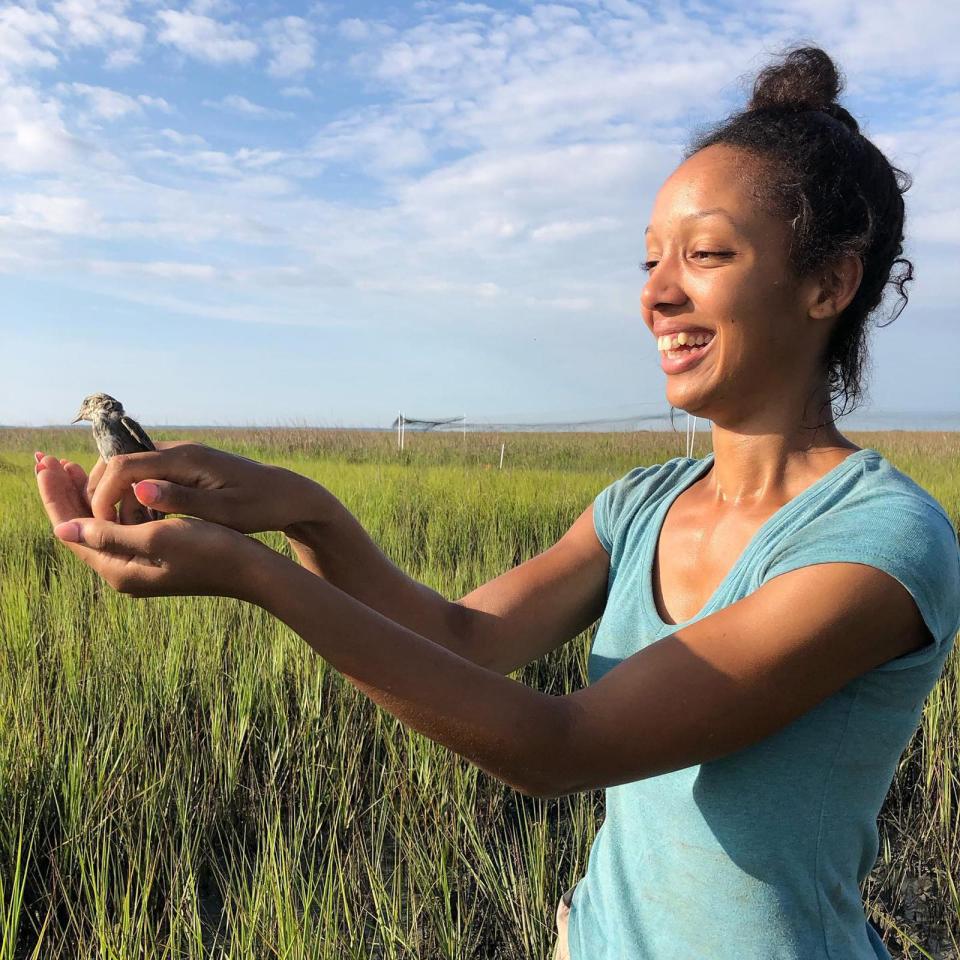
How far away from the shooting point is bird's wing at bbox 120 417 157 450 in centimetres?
113

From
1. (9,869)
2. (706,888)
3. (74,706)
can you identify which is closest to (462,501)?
(74,706)

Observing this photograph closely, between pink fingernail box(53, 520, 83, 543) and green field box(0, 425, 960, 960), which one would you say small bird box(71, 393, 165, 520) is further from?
green field box(0, 425, 960, 960)

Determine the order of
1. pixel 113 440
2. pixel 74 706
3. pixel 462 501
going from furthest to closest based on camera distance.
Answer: pixel 462 501 → pixel 74 706 → pixel 113 440

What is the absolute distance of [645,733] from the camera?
71 centimetres

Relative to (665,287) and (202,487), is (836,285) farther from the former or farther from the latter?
(202,487)

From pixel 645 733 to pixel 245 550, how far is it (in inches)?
15.2

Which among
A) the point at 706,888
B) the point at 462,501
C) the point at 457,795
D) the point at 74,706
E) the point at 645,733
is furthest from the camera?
the point at 462,501

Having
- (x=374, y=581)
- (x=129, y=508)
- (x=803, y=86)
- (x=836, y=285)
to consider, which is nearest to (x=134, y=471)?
(x=129, y=508)

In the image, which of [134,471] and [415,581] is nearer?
[134,471]

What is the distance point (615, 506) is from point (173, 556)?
0.58 m

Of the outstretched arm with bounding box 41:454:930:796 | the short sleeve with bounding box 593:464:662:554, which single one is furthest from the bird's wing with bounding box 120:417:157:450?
the short sleeve with bounding box 593:464:662:554

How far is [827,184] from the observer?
95 centimetres

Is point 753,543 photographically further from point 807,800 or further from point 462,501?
point 462,501

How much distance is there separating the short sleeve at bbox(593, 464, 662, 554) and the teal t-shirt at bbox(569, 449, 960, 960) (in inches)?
10.6
